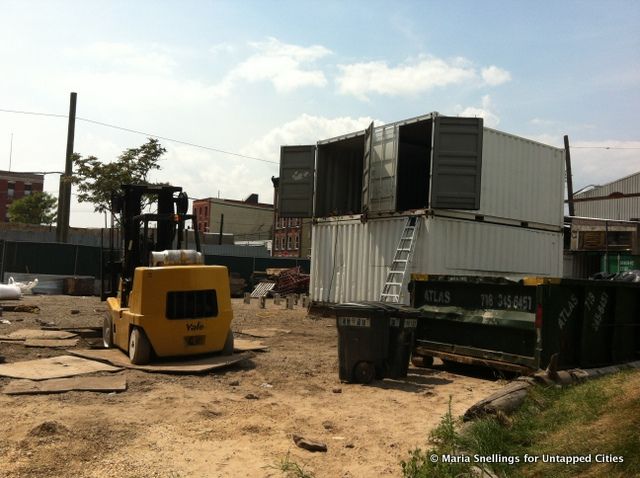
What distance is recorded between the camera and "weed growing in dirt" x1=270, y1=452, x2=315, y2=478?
4238mm

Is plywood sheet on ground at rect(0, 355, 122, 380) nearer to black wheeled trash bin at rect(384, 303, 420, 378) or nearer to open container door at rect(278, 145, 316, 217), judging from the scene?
black wheeled trash bin at rect(384, 303, 420, 378)

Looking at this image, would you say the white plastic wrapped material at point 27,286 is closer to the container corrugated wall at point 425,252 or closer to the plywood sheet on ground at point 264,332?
the container corrugated wall at point 425,252

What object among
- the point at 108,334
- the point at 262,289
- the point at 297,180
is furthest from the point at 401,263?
the point at 262,289

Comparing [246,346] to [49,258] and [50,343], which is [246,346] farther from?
[49,258]

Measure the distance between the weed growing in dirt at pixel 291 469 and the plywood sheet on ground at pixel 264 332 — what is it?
27.1 ft

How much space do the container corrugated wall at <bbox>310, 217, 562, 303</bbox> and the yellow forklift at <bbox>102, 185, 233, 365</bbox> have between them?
18.2 feet

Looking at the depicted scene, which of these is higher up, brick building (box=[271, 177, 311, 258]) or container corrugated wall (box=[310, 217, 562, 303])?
brick building (box=[271, 177, 311, 258])

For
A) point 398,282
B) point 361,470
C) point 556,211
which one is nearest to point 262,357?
point 398,282

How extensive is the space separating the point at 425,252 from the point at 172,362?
21.0 ft

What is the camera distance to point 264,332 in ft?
43.9

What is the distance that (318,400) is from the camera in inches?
273

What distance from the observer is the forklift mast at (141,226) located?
Answer: 9.78 m

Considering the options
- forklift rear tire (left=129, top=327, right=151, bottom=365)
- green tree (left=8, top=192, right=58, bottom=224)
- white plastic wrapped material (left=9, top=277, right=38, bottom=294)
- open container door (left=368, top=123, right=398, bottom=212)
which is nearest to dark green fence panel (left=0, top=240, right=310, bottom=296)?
white plastic wrapped material (left=9, top=277, right=38, bottom=294)

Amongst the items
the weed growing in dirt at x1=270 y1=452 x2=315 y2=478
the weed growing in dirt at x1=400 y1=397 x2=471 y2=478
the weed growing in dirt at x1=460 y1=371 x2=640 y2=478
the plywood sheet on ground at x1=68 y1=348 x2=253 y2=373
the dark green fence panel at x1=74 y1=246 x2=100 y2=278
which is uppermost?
the dark green fence panel at x1=74 y1=246 x2=100 y2=278
